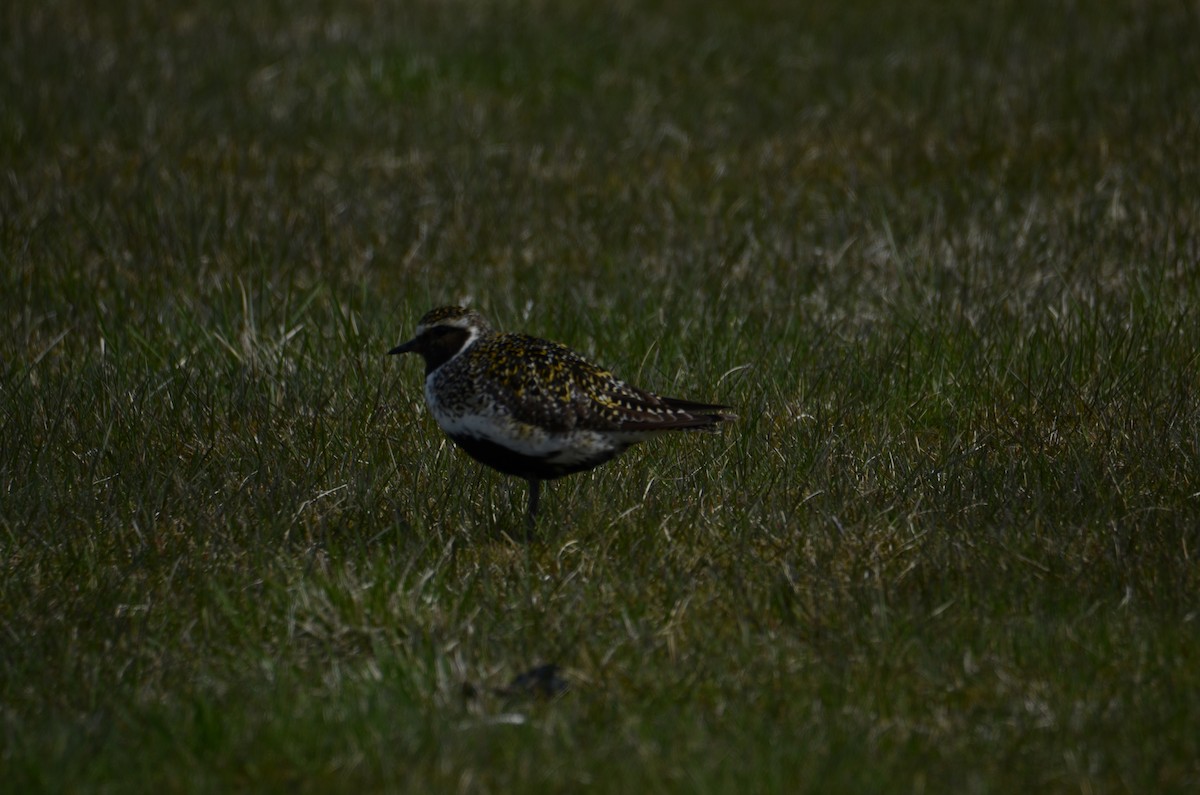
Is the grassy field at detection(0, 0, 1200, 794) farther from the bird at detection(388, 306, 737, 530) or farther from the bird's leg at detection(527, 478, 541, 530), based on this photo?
the bird at detection(388, 306, 737, 530)

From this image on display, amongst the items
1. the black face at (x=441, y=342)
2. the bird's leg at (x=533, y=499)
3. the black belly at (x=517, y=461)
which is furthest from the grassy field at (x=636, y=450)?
the black face at (x=441, y=342)

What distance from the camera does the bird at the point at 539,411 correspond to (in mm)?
5145

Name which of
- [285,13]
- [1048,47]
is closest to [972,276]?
[1048,47]

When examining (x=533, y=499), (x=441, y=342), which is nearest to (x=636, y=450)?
(x=533, y=499)

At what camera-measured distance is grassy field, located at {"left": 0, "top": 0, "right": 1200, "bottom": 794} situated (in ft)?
13.6

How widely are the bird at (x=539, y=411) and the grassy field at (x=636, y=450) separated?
277 mm

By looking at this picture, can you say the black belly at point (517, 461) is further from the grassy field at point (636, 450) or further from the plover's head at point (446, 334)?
the plover's head at point (446, 334)

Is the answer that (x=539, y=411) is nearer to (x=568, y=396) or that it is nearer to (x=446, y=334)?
(x=568, y=396)

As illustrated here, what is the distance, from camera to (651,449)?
6090 mm

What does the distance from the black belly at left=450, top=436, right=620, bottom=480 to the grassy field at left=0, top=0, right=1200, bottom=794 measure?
20 centimetres

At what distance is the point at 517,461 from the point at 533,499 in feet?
0.79

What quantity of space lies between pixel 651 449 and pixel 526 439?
1072 mm

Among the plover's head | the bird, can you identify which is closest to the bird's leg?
the bird

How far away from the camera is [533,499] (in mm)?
5363
